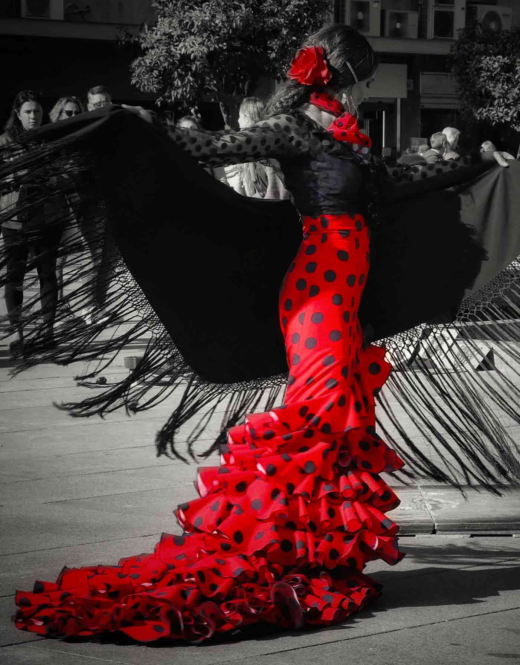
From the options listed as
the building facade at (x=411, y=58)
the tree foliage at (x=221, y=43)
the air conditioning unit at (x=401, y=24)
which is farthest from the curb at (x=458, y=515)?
the air conditioning unit at (x=401, y=24)

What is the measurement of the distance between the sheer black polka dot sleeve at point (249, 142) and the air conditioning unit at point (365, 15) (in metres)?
23.9

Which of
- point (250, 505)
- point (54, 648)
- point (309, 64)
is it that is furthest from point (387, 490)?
point (309, 64)

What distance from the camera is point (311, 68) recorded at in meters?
3.94

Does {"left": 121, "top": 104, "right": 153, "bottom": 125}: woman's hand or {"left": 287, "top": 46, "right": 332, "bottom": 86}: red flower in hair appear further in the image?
{"left": 287, "top": 46, "right": 332, "bottom": 86}: red flower in hair

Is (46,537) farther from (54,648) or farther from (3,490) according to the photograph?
(54,648)

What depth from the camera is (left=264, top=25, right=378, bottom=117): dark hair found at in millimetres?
3996

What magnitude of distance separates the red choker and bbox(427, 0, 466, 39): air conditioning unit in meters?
24.5

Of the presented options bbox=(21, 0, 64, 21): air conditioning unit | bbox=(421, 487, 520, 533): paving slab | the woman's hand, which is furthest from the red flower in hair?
bbox=(21, 0, 64, 21): air conditioning unit

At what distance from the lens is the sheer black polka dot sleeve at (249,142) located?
371cm

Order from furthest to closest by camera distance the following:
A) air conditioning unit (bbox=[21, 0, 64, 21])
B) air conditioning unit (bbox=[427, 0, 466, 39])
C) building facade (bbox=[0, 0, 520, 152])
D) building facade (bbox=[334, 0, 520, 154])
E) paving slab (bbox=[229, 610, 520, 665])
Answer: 1. air conditioning unit (bbox=[427, 0, 466, 39])
2. building facade (bbox=[334, 0, 520, 154])
3. building facade (bbox=[0, 0, 520, 152])
4. air conditioning unit (bbox=[21, 0, 64, 21])
5. paving slab (bbox=[229, 610, 520, 665])

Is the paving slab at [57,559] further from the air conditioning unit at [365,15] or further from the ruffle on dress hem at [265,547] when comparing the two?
the air conditioning unit at [365,15]

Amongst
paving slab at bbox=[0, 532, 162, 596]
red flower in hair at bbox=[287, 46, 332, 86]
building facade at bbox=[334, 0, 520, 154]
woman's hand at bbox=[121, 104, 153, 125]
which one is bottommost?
building facade at bbox=[334, 0, 520, 154]

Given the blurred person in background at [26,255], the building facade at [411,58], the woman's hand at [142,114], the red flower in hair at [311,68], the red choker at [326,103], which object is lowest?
the building facade at [411,58]

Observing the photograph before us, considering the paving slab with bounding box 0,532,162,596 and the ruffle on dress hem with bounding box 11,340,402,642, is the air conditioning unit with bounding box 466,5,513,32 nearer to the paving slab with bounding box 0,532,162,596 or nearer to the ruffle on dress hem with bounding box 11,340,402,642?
the paving slab with bounding box 0,532,162,596
